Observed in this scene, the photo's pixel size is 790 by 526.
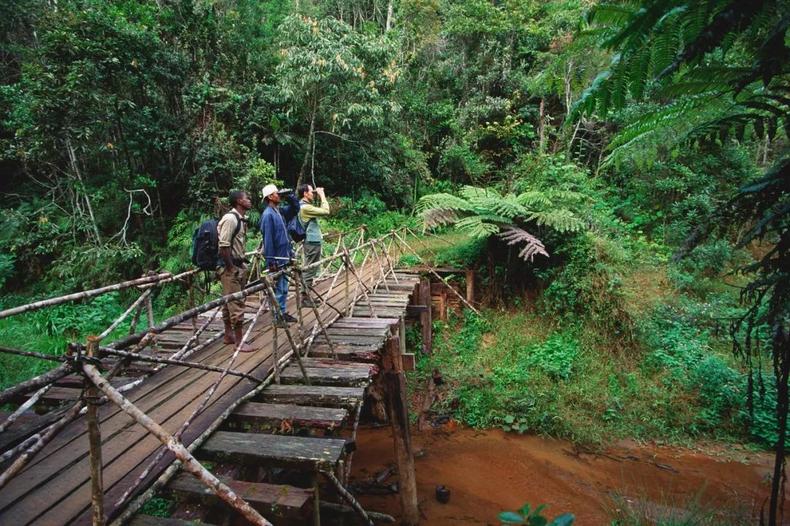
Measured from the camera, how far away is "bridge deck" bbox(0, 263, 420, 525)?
222 cm

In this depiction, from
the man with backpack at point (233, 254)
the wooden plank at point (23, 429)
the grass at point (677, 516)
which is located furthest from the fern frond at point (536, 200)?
the wooden plank at point (23, 429)

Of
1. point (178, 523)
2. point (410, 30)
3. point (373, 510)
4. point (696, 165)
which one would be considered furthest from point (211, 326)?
point (410, 30)

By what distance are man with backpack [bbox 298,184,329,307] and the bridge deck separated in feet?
7.51

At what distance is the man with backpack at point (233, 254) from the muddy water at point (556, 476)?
3.22m

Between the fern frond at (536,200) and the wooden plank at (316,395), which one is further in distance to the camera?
the fern frond at (536,200)

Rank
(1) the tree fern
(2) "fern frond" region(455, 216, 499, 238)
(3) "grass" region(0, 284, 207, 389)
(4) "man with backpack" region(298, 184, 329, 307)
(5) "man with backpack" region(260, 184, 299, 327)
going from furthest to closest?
(1) the tree fern, (2) "fern frond" region(455, 216, 499, 238), (3) "grass" region(0, 284, 207, 389), (4) "man with backpack" region(298, 184, 329, 307), (5) "man with backpack" region(260, 184, 299, 327)

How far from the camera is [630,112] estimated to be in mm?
11570

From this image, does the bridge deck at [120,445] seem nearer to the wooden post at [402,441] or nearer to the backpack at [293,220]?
the wooden post at [402,441]

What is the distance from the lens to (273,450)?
266cm

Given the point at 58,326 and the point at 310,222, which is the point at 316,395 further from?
the point at 58,326

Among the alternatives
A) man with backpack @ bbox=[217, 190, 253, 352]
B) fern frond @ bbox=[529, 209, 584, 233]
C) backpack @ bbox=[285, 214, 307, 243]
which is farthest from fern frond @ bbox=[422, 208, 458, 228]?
man with backpack @ bbox=[217, 190, 253, 352]

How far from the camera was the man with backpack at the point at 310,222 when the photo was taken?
6.45 metres

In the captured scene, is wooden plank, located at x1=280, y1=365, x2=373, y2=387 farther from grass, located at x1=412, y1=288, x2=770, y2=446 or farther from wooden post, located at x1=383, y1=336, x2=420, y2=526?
grass, located at x1=412, y1=288, x2=770, y2=446

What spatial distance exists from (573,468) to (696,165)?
31.4ft
